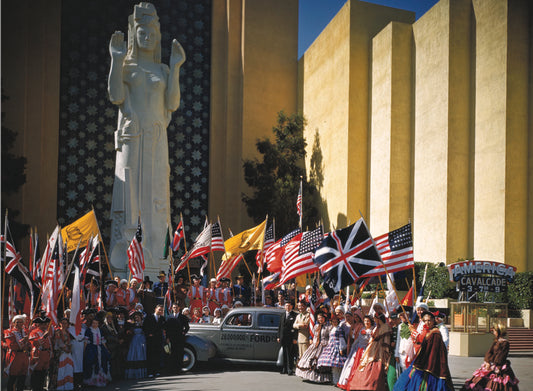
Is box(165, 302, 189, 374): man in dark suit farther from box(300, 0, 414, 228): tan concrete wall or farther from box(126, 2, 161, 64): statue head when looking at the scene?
box(300, 0, 414, 228): tan concrete wall

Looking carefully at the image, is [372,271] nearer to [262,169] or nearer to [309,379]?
[309,379]

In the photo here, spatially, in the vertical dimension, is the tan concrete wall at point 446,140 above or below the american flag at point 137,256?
above

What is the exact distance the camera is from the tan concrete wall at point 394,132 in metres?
25.7

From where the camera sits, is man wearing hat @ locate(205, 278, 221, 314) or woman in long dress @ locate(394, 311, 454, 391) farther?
man wearing hat @ locate(205, 278, 221, 314)

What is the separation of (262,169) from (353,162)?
15.5 ft

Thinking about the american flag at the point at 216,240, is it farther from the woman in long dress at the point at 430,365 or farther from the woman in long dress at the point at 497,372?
the woman in long dress at the point at 497,372

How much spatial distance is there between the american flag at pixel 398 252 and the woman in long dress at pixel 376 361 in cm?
127

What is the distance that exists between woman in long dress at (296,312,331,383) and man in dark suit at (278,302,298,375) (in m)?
0.62

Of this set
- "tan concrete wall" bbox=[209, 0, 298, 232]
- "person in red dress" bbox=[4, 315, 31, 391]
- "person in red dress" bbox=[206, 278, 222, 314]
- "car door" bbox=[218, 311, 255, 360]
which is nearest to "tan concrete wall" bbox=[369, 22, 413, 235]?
"tan concrete wall" bbox=[209, 0, 298, 232]

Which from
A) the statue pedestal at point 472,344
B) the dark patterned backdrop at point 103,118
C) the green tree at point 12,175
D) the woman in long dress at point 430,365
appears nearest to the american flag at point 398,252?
the woman in long dress at point 430,365

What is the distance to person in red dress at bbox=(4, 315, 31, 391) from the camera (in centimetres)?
1011

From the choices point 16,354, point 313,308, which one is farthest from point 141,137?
point 16,354

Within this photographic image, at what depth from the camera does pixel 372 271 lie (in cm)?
1189

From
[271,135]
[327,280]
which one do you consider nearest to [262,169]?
[271,135]
